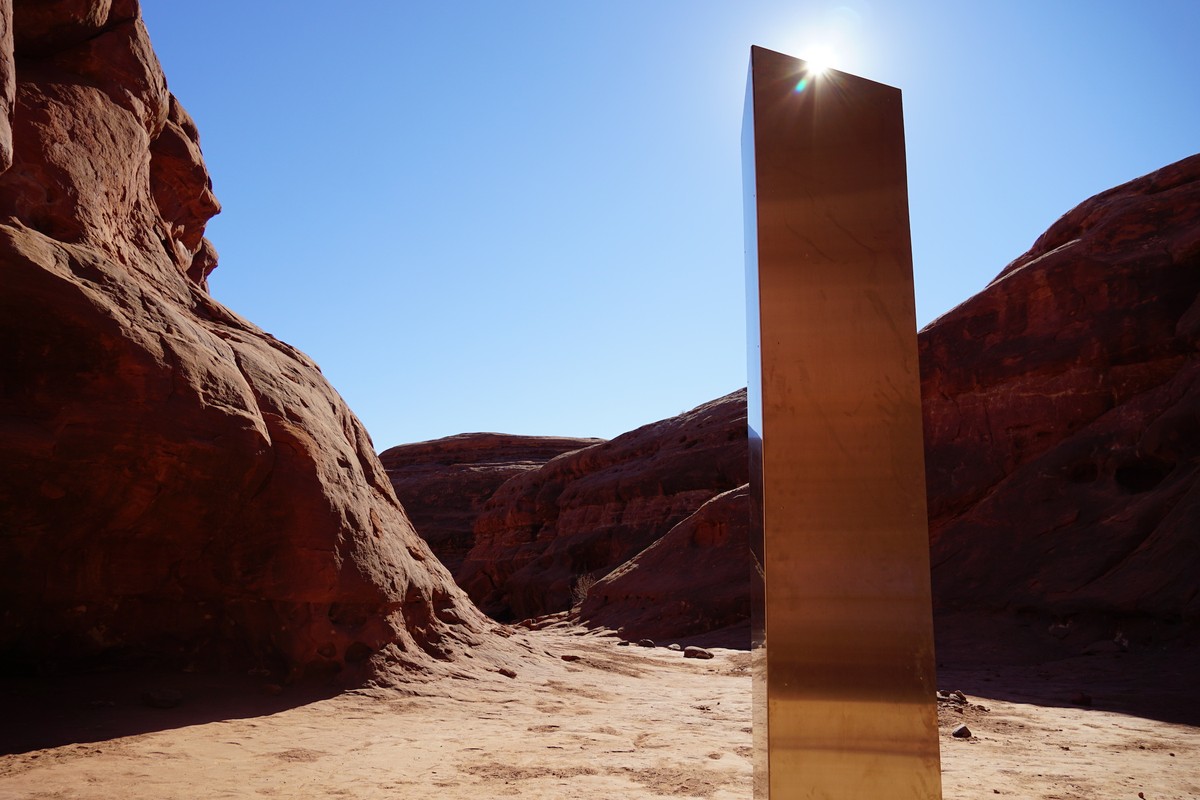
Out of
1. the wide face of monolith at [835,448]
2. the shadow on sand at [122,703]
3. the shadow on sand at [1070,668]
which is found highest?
the wide face of monolith at [835,448]

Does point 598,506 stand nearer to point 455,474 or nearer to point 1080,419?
point 1080,419

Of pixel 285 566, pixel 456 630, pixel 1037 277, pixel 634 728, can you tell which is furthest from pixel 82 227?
pixel 1037 277

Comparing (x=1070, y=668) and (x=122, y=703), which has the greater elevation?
(x=122, y=703)

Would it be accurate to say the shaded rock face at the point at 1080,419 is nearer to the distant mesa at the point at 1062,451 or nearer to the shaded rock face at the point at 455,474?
the distant mesa at the point at 1062,451

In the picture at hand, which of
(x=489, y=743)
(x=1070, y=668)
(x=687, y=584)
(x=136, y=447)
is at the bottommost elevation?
(x=1070, y=668)

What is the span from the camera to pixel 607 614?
22469mm

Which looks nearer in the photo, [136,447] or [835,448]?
[835,448]

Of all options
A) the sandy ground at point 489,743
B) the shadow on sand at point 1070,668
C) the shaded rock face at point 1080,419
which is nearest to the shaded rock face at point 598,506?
the shaded rock face at point 1080,419

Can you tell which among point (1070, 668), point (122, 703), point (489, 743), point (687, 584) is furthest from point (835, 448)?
point (687, 584)

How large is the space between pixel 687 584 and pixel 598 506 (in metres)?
12.5

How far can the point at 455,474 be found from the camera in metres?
50.9

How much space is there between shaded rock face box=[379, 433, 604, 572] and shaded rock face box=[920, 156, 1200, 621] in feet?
97.5

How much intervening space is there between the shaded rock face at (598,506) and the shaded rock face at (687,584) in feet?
17.6

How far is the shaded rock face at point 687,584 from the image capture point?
19.8 m
